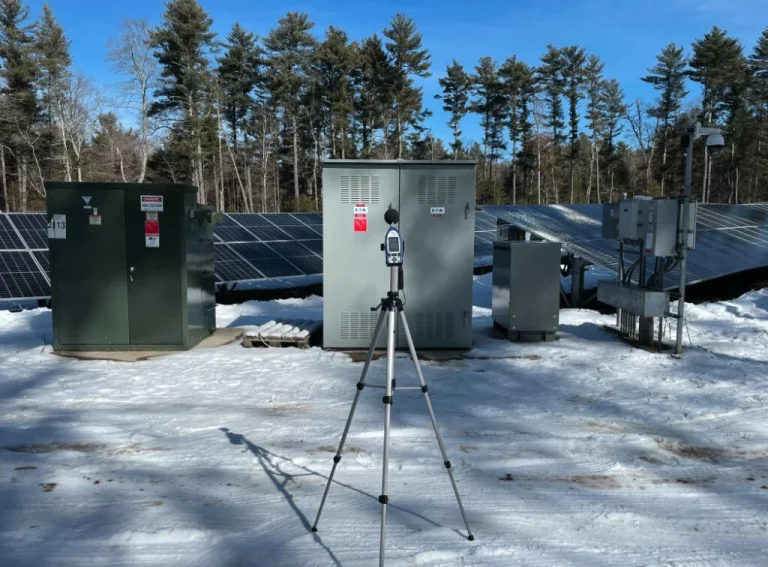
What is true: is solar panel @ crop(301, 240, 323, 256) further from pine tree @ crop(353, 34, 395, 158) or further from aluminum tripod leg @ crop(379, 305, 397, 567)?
pine tree @ crop(353, 34, 395, 158)

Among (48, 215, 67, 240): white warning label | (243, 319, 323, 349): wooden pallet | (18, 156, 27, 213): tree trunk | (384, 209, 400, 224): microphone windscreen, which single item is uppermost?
(18, 156, 27, 213): tree trunk

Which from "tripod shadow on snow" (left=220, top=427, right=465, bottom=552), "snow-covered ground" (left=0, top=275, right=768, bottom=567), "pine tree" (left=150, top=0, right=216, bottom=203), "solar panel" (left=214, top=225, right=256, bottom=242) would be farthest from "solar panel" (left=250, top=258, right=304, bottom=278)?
"pine tree" (left=150, top=0, right=216, bottom=203)

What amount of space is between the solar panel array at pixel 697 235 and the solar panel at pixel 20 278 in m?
9.22

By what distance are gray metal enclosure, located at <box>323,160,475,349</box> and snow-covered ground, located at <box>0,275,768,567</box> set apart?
0.67m

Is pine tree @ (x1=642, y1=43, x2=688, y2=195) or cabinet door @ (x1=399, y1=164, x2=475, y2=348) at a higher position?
pine tree @ (x1=642, y1=43, x2=688, y2=195)

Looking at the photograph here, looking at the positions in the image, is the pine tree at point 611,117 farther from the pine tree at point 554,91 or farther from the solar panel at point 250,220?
the solar panel at point 250,220

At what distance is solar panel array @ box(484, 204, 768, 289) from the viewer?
504 inches

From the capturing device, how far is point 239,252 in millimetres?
14281

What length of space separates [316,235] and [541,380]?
37.1 feet

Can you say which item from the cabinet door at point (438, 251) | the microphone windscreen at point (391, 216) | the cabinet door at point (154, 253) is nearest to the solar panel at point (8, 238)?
the cabinet door at point (154, 253)

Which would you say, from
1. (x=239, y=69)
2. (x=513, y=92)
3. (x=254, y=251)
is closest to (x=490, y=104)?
Result: (x=513, y=92)

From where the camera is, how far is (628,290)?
846 centimetres

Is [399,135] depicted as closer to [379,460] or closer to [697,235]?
[697,235]

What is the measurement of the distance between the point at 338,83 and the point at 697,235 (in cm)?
3039
